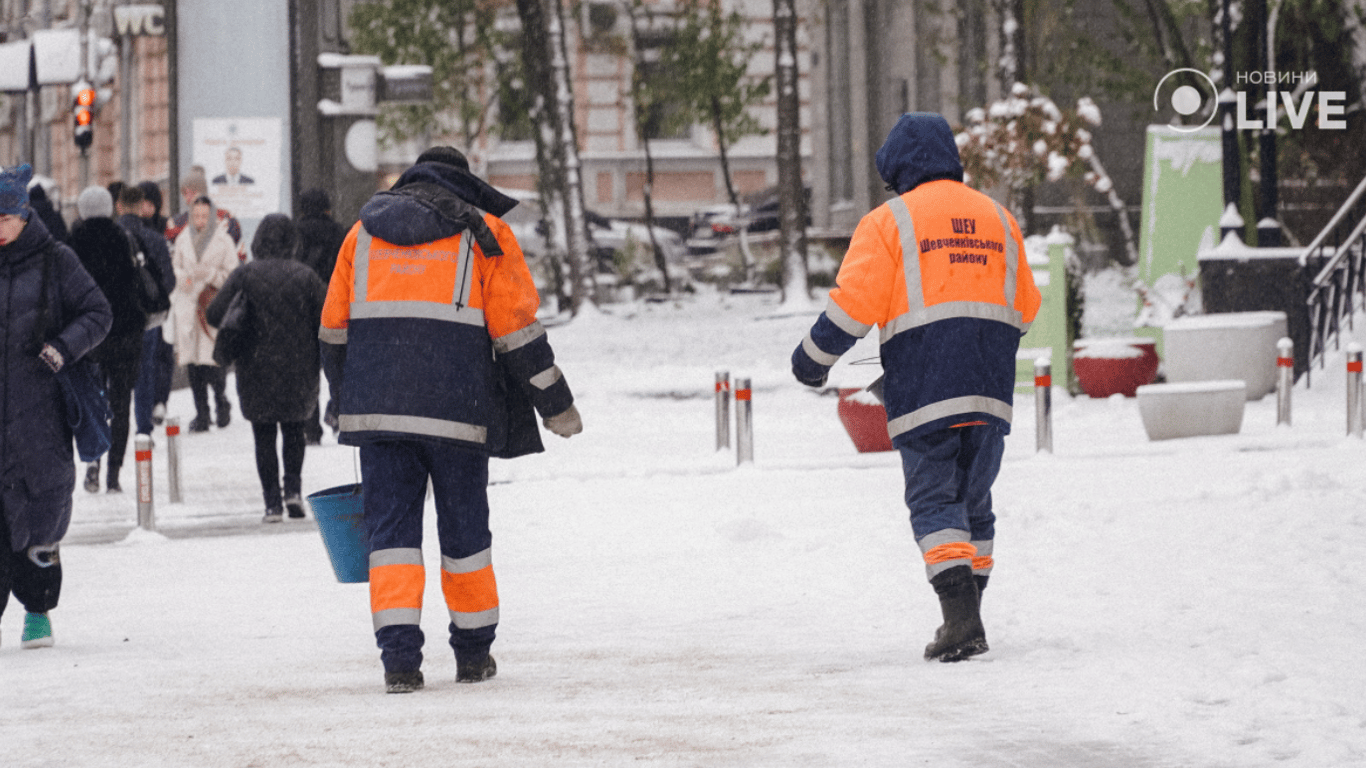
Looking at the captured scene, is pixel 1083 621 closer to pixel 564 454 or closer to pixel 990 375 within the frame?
pixel 990 375

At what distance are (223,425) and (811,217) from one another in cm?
2450

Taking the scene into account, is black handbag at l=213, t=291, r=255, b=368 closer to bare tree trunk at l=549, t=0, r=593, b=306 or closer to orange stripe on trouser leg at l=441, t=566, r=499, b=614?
orange stripe on trouser leg at l=441, t=566, r=499, b=614

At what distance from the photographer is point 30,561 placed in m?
7.30

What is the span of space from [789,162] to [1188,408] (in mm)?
12793

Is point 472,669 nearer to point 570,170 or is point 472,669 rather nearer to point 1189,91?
point 1189,91

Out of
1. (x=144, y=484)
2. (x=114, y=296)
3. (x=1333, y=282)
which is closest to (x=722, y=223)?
(x=1333, y=282)

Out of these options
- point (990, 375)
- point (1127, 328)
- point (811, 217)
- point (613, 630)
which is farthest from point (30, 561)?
point (811, 217)

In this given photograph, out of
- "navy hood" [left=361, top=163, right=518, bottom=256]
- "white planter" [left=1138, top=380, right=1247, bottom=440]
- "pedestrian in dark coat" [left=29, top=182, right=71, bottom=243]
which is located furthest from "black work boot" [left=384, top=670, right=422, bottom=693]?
"white planter" [left=1138, top=380, right=1247, bottom=440]

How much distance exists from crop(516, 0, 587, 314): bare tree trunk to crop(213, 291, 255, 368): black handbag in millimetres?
15640

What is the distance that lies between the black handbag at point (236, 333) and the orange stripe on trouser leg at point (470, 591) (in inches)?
193

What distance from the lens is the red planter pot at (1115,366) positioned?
1695 centimetres

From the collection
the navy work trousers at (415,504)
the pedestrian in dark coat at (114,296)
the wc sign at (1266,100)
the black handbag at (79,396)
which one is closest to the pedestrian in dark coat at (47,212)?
the pedestrian in dark coat at (114,296)

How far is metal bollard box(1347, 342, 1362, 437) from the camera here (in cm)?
1295

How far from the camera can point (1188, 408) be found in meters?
13.4
